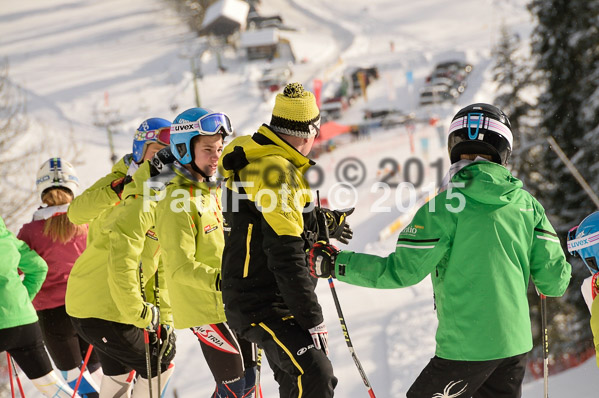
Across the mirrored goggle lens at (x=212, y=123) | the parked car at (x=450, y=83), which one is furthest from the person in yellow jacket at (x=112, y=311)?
the parked car at (x=450, y=83)

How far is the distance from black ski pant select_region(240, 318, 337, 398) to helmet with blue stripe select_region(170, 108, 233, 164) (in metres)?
1.40

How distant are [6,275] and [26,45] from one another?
67.0 m

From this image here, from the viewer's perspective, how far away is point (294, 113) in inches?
136

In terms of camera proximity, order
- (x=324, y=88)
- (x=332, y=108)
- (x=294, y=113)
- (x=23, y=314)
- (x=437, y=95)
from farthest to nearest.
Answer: (x=324, y=88)
(x=437, y=95)
(x=332, y=108)
(x=23, y=314)
(x=294, y=113)

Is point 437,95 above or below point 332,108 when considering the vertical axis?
below

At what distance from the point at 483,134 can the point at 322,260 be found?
3.66 feet

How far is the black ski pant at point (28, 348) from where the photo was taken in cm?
511

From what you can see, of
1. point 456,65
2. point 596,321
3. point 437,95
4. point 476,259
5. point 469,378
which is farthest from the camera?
point 456,65

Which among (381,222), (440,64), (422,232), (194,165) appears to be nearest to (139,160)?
(194,165)

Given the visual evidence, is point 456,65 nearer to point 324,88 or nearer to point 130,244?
point 324,88

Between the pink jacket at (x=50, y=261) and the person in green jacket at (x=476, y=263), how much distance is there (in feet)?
9.98

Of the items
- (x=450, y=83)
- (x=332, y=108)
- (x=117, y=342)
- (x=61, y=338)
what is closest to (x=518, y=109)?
(x=332, y=108)

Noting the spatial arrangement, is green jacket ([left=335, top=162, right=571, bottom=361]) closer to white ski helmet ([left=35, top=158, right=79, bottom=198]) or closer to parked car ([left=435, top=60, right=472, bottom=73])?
white ski helmet ([left=35, top=158, right=79, bottom=198])

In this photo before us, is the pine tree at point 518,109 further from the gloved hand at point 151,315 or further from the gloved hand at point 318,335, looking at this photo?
the gloved hand at point 318,335
